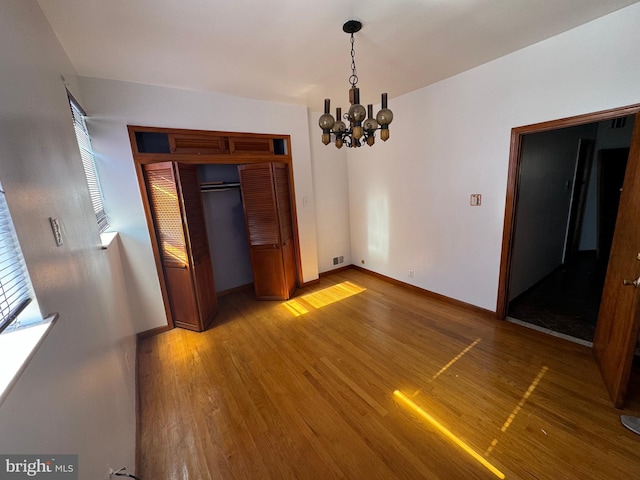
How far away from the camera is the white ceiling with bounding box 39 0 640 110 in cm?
161

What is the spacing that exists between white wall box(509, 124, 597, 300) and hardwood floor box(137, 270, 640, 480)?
1.02 meters

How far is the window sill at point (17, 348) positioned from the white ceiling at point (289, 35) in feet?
6.10

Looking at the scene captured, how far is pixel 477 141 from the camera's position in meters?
2.74

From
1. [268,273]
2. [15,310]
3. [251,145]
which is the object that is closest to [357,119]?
[15,310]

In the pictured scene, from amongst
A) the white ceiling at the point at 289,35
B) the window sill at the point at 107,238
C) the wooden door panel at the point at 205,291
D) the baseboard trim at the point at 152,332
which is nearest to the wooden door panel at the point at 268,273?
the wooden door panel at the point at 205,291

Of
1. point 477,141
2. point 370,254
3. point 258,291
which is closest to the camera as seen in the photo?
point 477,141

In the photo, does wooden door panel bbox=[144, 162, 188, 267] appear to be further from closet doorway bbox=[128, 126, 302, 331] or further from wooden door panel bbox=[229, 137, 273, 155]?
wooden door panel bbox=[229, 137, 273, 155]

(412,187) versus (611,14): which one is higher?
(611,14)

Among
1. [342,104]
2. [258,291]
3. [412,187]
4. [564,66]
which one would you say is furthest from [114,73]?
[564,66]

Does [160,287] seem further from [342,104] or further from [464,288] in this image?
[464,288]

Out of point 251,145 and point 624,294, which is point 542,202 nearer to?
point 624,294

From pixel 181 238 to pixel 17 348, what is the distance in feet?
7.32

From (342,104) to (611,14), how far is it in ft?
8.27

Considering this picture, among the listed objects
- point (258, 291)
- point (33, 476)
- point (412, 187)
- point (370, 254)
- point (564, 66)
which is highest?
point (564, 66)
